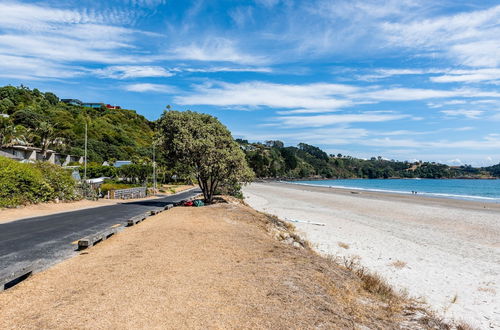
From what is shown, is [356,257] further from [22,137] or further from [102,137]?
[102,137]

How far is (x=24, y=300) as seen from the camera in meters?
6.04

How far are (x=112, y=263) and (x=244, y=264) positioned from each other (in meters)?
3.55

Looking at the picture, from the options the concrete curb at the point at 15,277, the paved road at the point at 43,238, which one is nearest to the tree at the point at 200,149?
the paved road at the point at 43,238

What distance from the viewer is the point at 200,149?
77.5ft

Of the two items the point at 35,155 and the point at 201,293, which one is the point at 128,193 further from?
the point at 35,155

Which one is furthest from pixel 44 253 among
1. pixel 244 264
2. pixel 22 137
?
pixel 22 137

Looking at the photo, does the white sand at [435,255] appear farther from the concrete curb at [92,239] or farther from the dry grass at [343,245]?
the concrete curb at [92,239]

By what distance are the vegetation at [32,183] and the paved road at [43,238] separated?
5023 mm

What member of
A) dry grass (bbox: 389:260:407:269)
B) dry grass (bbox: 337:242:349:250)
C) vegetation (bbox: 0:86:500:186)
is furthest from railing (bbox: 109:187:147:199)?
dry grass (bbox: 389:260:407:269)

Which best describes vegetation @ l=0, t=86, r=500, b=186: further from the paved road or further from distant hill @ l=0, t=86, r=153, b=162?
the paved road

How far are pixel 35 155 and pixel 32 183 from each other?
56.5 meters

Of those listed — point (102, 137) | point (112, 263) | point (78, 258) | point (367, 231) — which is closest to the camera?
point (112, 263)

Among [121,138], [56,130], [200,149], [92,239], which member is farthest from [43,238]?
[121,138]

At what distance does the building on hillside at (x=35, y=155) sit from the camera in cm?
6188
